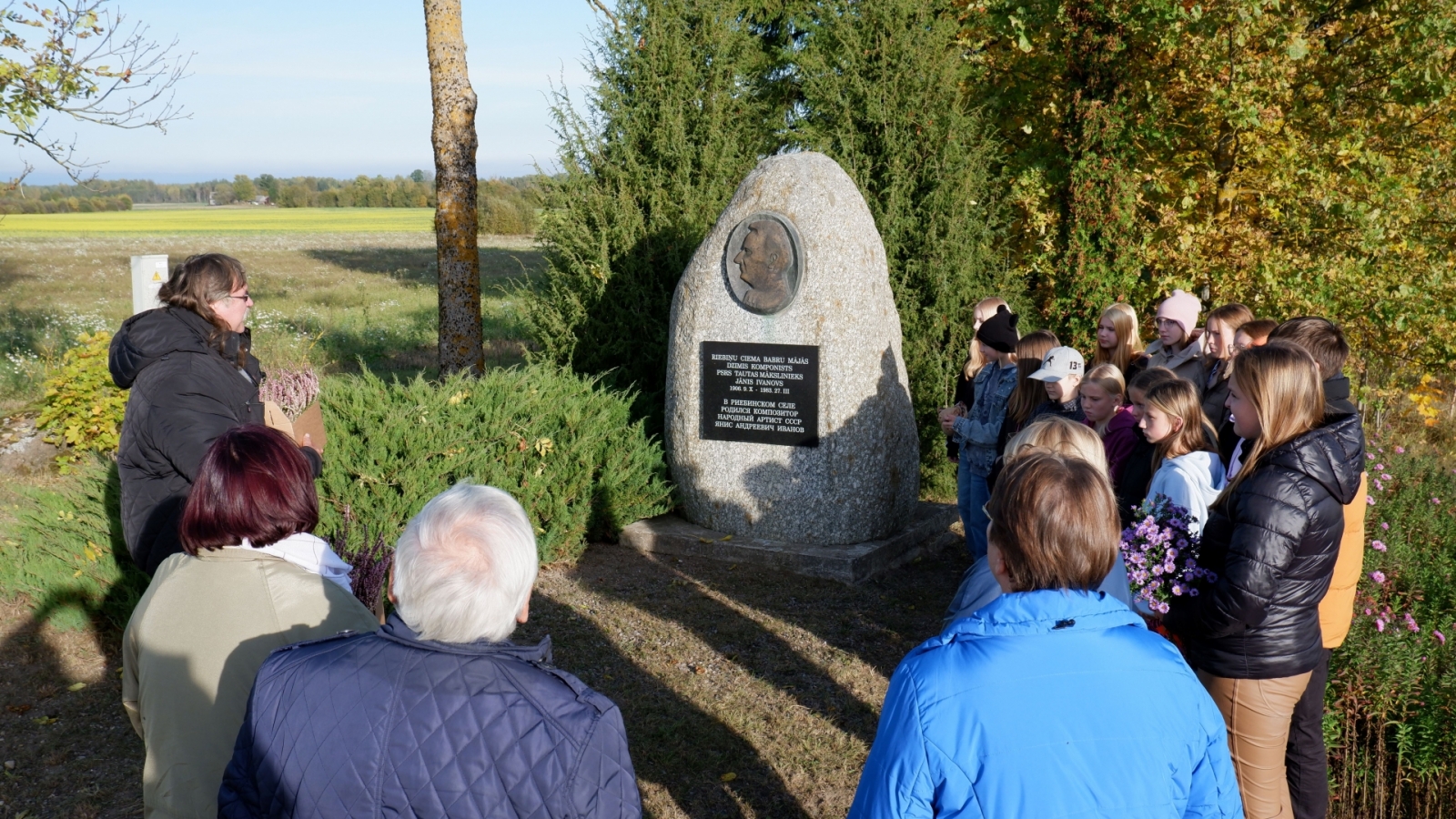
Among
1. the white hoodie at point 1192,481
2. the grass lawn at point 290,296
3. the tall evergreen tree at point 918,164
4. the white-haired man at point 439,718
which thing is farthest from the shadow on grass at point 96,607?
the tall evergreen tree at point 918,164

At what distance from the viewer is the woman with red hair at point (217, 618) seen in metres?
2.19

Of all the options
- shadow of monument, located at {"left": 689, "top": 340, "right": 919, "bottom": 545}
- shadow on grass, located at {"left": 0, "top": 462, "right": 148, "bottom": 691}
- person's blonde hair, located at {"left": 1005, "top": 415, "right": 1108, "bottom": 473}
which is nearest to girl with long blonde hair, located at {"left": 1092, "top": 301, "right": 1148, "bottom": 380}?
shadow of monument, located at {"left": 689, "top": 340, "right": 919, "bottom": 545}

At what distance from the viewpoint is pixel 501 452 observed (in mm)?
6398

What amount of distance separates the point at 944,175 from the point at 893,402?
3.38m

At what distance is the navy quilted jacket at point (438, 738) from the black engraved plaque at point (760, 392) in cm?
488

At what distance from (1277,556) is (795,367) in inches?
156

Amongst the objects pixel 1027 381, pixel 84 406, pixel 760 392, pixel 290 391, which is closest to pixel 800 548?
pixel 760 392

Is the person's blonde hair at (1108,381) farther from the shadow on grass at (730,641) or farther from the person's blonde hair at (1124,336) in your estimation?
the shadow on grass at (730,641)

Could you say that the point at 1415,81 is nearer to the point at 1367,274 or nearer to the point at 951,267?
the point at 1367,274

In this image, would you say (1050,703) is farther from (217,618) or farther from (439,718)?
(217,618)

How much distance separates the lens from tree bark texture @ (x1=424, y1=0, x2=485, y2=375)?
7695 mm

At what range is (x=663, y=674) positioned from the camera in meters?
4.92

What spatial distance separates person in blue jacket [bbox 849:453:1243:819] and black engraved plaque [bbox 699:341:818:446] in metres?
4.66

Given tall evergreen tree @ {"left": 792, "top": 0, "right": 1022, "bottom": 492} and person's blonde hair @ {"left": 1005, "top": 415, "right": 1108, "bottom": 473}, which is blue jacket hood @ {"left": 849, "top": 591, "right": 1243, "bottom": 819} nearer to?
person's blonde hair @ {"left": 1005, "top": 415, "right": 1108, "bottom": 473}
